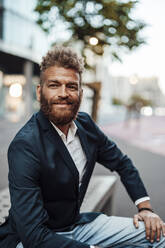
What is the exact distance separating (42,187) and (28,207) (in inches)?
7.3

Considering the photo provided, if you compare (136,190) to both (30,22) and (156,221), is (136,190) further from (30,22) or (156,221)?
(30,22)

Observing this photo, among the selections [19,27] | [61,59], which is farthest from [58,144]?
[19,27]

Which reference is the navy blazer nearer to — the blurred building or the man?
the man

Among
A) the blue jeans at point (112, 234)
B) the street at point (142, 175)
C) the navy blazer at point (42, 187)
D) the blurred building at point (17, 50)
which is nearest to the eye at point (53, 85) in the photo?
the navy blazer at point (42, 187)

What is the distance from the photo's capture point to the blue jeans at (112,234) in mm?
1696

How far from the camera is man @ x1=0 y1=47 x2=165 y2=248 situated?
1.32 meters

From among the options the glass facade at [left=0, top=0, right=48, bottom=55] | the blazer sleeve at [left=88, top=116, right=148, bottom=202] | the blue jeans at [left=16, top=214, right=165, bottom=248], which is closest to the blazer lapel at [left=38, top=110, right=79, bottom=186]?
the blue jeans at [left=16, top=214, right=165, bottom=248]

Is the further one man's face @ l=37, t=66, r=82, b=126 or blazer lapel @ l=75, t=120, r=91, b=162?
blazer lapel @ l=75, t=120, r=91, b=162

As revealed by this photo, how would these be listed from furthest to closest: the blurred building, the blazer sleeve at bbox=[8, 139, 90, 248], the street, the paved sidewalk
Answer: the blurred building < the paved sidewalk < the street < the blazer sleeve at bbox=[8, 139, 90, 248]

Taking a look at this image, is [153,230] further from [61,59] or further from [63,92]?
[61,59]

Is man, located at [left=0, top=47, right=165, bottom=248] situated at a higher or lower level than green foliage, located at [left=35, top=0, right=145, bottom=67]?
lower

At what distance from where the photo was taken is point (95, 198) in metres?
2.82

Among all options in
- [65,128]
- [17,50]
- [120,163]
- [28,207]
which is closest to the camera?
[28,207]

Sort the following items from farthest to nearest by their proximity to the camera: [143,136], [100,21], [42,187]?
[143,136], [100,21], [42,187]
